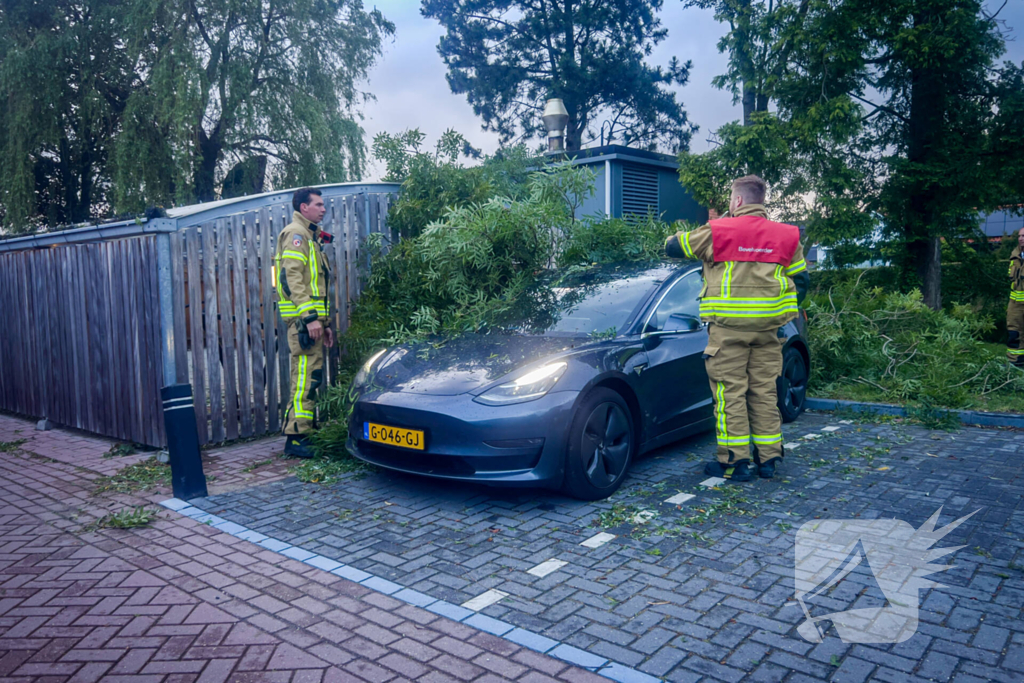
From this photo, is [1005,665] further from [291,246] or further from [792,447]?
[291,246]

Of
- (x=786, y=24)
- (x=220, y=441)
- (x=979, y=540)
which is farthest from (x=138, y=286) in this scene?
(x=786, y=24)

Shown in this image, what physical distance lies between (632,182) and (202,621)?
10335mm

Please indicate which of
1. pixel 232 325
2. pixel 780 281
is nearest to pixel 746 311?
pixel 780 281

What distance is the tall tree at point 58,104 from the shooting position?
18906mm

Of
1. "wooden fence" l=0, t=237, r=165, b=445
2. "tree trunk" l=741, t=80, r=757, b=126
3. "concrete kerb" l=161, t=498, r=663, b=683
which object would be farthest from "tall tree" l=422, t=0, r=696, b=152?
"concrete kerb" l=161, t=498, r=663, b=683

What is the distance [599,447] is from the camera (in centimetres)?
491

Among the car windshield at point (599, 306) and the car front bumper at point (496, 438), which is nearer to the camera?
the car front bumper at point (496, 438)

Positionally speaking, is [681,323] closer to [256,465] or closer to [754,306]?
[754,306]

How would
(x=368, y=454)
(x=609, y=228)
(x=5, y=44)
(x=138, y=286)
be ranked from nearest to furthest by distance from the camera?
(x=368, y=454), (x=138, y=286), (x=609, y=228), (x=5, y=44)

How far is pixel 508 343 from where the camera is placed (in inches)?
213

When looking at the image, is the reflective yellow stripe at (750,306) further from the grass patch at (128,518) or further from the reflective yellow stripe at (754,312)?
the grass patch at (128,518)

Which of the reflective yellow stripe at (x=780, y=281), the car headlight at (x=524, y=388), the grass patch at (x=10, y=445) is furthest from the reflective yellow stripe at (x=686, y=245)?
the grass patch at (x=10, y=445)

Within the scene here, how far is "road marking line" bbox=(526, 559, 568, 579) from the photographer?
12.6ft

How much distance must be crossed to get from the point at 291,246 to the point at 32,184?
17418mm
